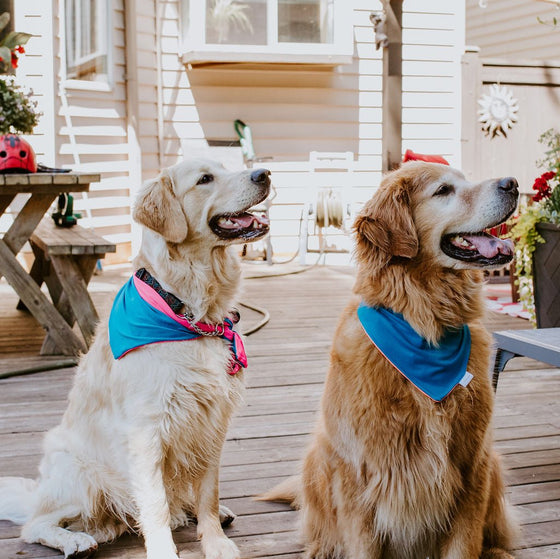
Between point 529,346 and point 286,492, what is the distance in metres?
1.07

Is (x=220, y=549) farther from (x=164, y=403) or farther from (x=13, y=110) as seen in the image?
(x=13, y=110)

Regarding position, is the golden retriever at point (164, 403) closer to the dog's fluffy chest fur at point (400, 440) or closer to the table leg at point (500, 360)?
the dog's fluffy chest fur at point (400, 440)

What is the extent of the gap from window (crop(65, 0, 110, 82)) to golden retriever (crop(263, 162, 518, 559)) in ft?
21.3

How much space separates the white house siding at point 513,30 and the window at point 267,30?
446 cm

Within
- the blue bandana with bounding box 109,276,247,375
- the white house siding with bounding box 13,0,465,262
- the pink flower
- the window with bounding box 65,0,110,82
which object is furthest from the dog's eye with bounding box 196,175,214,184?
the window with bounding box 65,0,110,82

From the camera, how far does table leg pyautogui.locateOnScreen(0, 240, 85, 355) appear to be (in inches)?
178

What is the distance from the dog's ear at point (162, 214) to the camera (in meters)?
2.31

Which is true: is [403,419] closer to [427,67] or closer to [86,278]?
[86,278]

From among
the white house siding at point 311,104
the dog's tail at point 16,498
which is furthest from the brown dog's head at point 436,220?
the white house siding at point 311,104

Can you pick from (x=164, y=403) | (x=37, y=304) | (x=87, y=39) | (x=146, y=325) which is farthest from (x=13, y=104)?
(x=87, y=39)

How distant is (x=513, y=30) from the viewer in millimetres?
12727

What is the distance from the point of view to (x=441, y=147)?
9.55 meters

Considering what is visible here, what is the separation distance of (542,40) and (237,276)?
11.1 meters

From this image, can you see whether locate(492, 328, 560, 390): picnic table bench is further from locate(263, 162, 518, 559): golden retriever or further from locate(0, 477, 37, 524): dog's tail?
locate(0, 477, 37, 524): dog's tail
